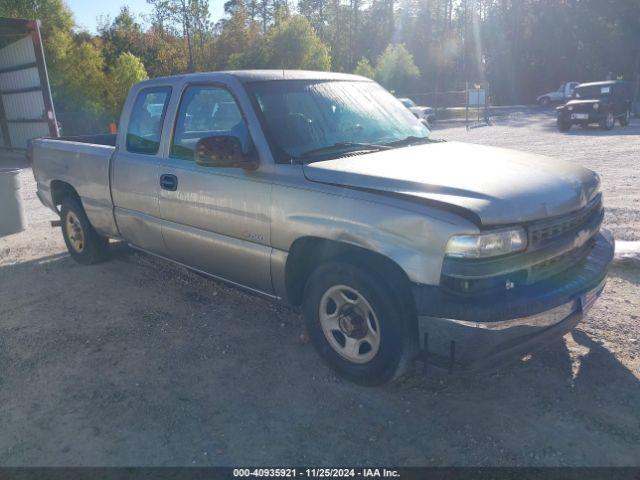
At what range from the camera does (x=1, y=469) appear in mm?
2875

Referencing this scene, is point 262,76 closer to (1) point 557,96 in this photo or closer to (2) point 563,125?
(2) point 563,125

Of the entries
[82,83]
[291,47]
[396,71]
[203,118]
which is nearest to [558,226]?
[203,118]

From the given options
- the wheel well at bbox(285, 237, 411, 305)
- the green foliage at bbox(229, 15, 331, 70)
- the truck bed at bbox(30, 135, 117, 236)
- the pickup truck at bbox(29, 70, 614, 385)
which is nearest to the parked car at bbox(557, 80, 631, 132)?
the green foliage at bbox(229, 15, 331, 70)

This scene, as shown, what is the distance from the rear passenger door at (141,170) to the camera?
183 inches

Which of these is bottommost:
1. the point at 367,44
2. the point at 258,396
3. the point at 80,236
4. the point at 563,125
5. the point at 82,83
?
the point at 258,396

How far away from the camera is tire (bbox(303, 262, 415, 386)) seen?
124 inches

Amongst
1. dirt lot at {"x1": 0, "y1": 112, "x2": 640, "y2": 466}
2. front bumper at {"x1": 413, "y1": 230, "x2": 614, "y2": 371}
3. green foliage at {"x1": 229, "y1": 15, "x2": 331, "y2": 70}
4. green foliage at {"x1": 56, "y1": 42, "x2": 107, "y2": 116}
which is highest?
green foliage at {"x1": 229, "y1": 15, "x2": 331, "y2": 70}

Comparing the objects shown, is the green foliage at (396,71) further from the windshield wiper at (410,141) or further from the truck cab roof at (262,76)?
the windshield wiper at (410,141)

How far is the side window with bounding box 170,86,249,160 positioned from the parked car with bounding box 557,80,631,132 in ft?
64.1

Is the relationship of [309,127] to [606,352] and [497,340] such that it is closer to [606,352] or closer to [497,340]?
[497,340]

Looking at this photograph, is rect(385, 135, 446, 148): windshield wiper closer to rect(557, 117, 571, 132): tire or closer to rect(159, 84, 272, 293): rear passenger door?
rect(159, 84, 272, 293): rear passenger door

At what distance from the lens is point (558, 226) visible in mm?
3156

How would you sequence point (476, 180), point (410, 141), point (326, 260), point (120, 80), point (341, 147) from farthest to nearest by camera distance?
1. point (120, 80)
2. point (410, 141)
3. point (341, 147)
4. point (326, 260)
5. point (476, 180)

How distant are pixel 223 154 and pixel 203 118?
84cm
